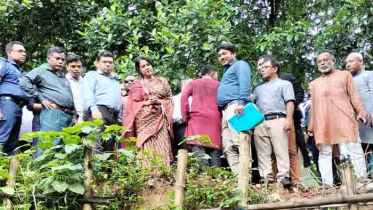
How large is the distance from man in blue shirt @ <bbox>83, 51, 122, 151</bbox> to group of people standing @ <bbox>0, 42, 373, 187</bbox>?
0.4 inches

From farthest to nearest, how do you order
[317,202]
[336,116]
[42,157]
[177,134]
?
1. [177,134]
2. [336,116]
3. [42,157]
4. [317,202]

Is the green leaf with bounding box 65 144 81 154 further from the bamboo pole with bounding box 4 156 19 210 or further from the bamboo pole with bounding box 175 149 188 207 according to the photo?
the bamboo pole with bounding box 175 149 188 207

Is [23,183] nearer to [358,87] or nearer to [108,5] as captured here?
[358,87]

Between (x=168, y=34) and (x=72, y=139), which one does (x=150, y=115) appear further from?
(x=168, y=34)

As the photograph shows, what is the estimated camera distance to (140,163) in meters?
6.44

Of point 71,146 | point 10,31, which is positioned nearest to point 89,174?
point 71,146

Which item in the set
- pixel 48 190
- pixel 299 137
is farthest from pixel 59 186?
pixel 299 137

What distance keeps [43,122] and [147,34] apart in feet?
10.8

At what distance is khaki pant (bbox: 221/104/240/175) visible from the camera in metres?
6.52

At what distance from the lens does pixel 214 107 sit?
6840mm

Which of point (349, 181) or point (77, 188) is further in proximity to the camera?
point (77, 188)

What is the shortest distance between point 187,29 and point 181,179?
355cm

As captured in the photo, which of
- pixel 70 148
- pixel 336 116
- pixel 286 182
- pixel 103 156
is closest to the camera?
pixel 70 148

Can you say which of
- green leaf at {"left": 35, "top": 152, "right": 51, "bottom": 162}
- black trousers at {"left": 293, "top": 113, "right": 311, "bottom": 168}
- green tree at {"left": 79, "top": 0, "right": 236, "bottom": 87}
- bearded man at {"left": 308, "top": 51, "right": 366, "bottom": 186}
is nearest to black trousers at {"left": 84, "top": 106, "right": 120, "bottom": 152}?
green leaf at {"left": 35, "top": 152, "right": 51, "bottom": 162}
